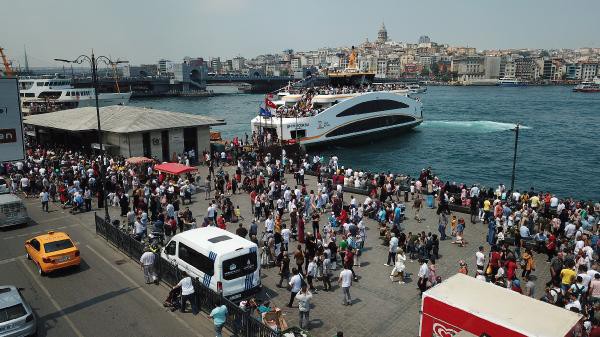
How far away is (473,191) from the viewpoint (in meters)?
23.0

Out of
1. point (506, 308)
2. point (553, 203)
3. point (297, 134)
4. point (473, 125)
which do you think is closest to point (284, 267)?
point (506, 308)

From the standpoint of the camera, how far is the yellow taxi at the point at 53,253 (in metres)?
14.7

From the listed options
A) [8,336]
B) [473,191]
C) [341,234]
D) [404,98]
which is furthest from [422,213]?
[404,98]

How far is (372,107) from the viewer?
2192 inches

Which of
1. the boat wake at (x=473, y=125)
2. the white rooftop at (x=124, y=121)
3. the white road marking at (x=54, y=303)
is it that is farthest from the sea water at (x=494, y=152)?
the white road marking at (x=54, y=303)

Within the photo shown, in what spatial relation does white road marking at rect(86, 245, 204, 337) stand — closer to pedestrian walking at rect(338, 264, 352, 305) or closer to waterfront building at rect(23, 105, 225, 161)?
pedestrian walking at rect(338, 264, 352, 305)

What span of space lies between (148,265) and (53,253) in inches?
128

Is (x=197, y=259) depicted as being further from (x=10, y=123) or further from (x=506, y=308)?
(x=506, y=308)

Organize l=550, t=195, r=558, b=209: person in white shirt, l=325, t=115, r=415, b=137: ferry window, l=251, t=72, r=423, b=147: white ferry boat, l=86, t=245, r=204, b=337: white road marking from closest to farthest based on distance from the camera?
l=86, t=245, r=204, b=337: white road marking → l=550, t=195, r=558, b=209: person in white shirt → l=251, t=72, r=423, b=147: white ferry boat → l=325, t=115, r=415, b=137: ferry window

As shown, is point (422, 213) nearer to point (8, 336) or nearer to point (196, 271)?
point (196, 271)

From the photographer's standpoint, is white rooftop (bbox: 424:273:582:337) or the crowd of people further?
the crowd of people

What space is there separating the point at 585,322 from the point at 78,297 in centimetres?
1319

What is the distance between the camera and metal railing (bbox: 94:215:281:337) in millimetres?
10461

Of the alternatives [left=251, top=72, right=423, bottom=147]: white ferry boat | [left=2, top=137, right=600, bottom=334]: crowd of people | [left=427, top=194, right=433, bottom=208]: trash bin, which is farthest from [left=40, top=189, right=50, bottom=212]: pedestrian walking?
[left=251, top=72, right=423, bottom=147]: white ferry boat
